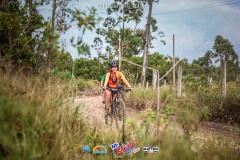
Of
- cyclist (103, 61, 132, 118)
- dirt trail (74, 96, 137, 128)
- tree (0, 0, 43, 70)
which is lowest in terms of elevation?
dirt trail (74, 96, 137, 128)

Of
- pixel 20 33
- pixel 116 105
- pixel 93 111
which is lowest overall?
pixel 93 111

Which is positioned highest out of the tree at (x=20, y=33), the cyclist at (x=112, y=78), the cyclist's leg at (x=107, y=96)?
the tree at (x=20, y=33)

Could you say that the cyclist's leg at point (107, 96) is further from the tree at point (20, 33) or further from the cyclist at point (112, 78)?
the tree at point (20, 33)

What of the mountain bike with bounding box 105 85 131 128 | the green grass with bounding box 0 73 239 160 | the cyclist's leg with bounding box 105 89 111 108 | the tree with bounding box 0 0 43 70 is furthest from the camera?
the cyclist's leg with bounding box 105 89 111 108

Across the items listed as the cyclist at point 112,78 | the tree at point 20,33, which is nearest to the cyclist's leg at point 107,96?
the cyclist at point 112,78

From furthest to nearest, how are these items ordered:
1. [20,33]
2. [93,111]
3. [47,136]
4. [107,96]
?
1. [93,111]
2. [107,96]
3. [20,33]
4. [47,136]

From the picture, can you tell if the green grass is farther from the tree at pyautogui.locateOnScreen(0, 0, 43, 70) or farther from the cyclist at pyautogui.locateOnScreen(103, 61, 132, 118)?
the cyclist at pyautogui.locateOnScreen(103, 61, 132, 118)

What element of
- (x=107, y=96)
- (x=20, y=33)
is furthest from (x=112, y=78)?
(x=20, y=33)

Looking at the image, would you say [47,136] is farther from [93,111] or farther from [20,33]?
[93,111]

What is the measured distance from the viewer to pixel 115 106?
22.6 feet

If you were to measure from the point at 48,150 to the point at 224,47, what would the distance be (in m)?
62.1

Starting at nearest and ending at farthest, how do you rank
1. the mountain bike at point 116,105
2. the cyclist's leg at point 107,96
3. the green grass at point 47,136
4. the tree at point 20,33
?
the green grass at point 47,136
the tree at point 20,33
the mountain bike at point 116,105
the cyclist's leg at point 107,96

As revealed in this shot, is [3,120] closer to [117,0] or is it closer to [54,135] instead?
[54,135]

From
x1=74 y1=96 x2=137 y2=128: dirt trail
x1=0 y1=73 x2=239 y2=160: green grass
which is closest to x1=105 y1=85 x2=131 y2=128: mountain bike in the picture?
x1=74 y1=96 x2=137 y2=128: dirt trail
